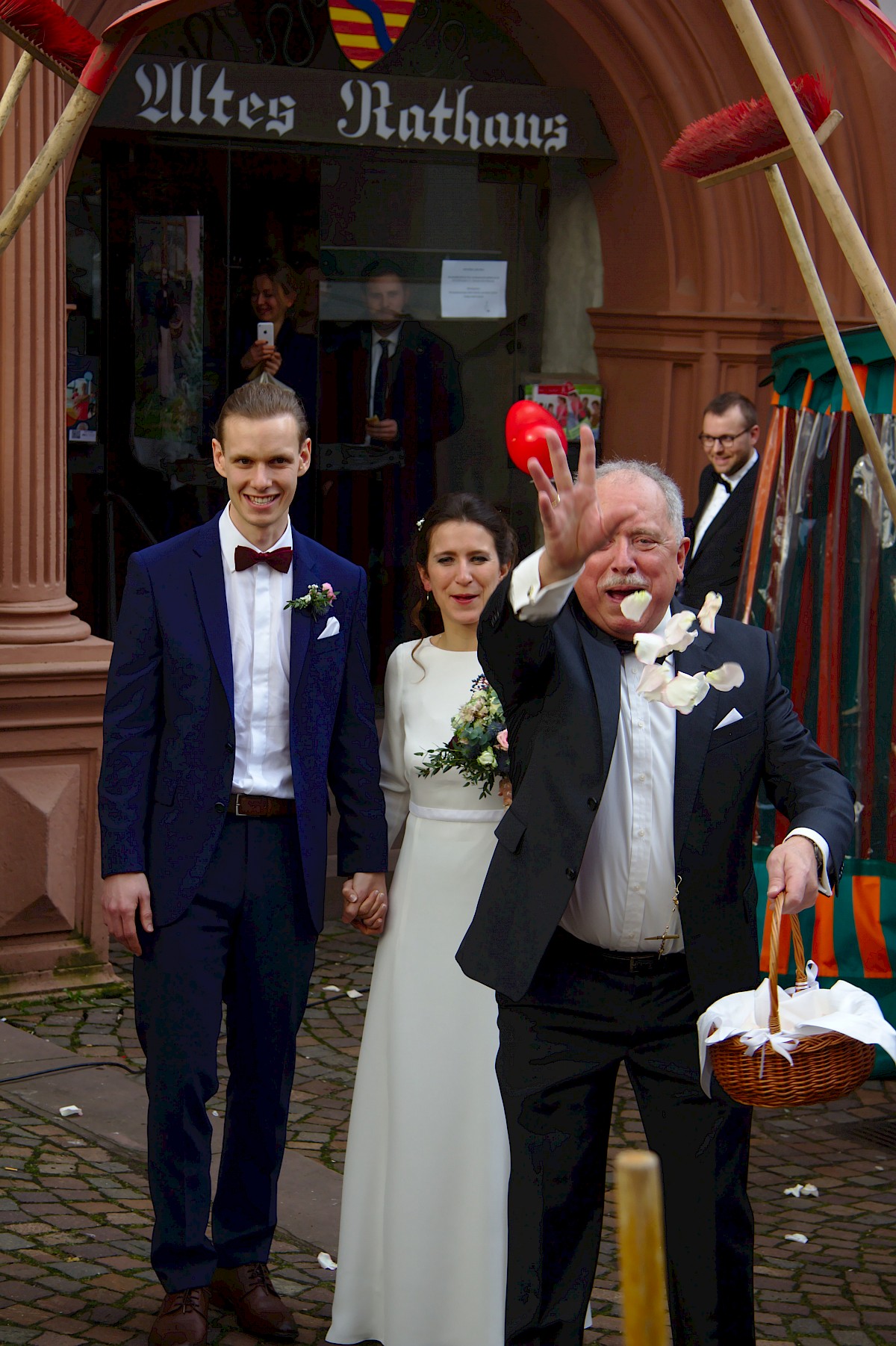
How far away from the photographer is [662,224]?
9297 millimetres

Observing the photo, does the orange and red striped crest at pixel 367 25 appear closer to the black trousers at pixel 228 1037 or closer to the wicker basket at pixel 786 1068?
the black trousers at pixel 228 1037

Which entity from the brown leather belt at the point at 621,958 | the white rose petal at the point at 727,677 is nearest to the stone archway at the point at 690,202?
the brown leather belt at the point at 621,958

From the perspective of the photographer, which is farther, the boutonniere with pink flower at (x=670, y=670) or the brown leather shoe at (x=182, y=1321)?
the brown leather shoe at (x=182, y=1321)

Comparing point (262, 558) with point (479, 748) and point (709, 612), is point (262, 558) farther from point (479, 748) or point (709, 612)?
point (709, 612)

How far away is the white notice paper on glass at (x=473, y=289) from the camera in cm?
995

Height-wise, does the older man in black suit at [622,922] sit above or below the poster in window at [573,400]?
below

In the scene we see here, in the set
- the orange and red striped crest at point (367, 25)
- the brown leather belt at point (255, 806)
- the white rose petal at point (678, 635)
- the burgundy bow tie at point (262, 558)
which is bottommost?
the brown leather belt at point (255, 806)

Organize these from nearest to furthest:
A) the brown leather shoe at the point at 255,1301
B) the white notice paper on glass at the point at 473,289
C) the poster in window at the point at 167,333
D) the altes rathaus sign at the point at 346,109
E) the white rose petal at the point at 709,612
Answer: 1. the white rose petal at the point at 709,612
2. the brown leather shoe at the point at 255,1301
3. the altes rathaus sign at the point at 346,109
4. the poster in window at the point at 167,333
5. the white notice paper on glass at the point at 473,289

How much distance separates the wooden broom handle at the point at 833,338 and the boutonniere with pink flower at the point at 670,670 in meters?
0.62

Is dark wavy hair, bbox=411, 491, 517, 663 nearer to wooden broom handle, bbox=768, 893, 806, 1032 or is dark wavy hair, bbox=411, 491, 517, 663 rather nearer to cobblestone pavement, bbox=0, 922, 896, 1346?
wooden broom handle, bbox=768, 893, 806, 1032

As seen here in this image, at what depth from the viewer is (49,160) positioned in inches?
121

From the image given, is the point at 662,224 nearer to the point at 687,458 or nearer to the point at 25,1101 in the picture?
the point at 687,458

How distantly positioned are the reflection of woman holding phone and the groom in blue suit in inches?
221

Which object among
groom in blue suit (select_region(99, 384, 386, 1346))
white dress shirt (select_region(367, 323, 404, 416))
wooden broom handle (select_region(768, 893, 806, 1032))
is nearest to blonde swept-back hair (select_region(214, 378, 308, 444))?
groom in blue suit (select_region(99, 384, 386, 1346))
